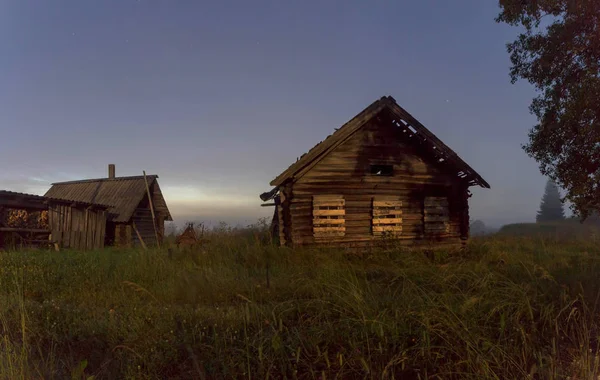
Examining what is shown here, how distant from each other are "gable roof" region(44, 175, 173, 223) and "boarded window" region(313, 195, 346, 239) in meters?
16.7

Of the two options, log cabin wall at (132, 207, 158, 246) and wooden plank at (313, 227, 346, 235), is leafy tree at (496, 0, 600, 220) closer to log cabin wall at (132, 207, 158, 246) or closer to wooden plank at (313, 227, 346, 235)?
wooden plank at (313, 227, 346, 235)

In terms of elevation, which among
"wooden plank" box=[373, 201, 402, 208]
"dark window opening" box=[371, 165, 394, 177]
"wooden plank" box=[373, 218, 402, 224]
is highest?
"dark window opening" box=[371, 165, 394, 177]

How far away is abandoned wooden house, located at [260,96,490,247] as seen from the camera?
38.3 ft

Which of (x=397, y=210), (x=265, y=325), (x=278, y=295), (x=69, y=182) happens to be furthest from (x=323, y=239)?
(x=69, y=182)

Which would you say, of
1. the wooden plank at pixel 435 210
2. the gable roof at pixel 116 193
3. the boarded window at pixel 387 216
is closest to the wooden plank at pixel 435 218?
the wooden plank at pixel 435 210

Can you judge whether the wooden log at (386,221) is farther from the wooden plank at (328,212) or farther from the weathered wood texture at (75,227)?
the weathered wood texture at (75,227)

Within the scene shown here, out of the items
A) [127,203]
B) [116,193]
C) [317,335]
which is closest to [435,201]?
[317,335]

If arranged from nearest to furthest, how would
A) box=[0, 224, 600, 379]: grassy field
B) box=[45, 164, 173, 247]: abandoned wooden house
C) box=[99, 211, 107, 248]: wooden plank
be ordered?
box=[0, 224, 600, 379]: grassy field, box=[99, 211, 107, 248]: wooden plank, box=[45, 164, 173, 247]: abandoned wooden house

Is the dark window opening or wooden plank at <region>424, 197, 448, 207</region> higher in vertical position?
the dark window opening

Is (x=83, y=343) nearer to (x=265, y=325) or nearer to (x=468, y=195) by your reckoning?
(x=265, y=325)

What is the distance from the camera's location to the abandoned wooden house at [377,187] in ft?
38.3

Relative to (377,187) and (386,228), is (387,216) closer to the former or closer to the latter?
(386,228)

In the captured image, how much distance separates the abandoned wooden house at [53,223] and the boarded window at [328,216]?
1539 centimetres

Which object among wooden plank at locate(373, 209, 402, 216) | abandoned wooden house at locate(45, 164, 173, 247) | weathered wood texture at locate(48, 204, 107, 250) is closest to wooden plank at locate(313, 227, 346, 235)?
wooden plank at locate(373, 209, 402, 216)
